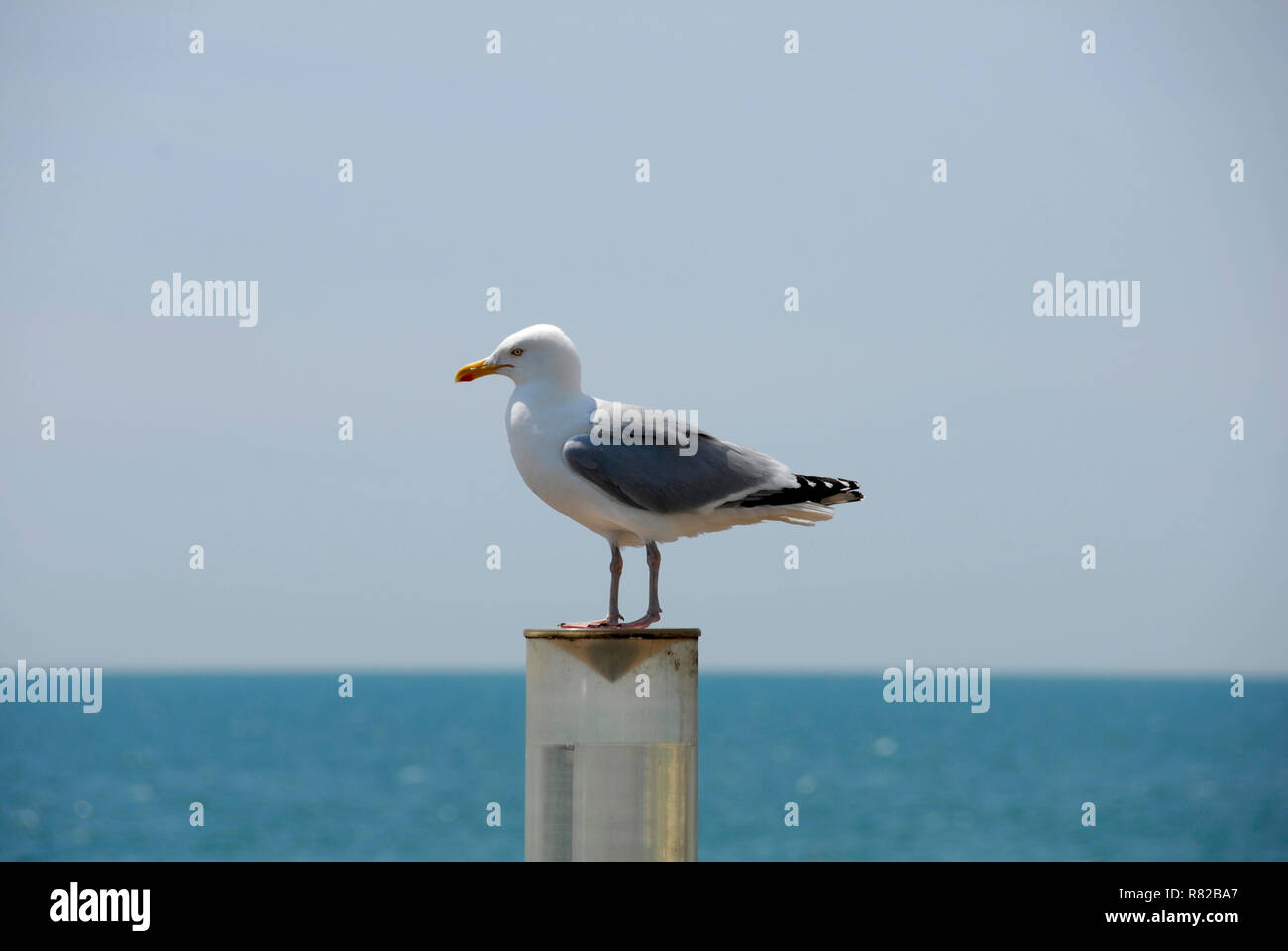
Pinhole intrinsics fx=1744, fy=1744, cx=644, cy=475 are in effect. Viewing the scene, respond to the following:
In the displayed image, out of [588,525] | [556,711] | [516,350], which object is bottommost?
[556,711]

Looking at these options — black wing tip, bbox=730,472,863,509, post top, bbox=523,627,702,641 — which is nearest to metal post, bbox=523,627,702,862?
post top, bbox=523,627,702,641

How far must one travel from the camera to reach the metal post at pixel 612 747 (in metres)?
9.72

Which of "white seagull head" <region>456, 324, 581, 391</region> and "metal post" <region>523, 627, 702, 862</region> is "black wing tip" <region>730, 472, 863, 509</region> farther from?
"metal post" <region>523, 627, 702, 862</region>

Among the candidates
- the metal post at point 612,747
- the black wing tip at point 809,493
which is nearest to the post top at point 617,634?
the metal post at point 612,747

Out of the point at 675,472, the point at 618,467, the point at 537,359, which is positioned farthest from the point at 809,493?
the point at 537,359

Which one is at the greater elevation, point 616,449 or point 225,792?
point 616,449

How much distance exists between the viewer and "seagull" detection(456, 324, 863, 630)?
1146cm

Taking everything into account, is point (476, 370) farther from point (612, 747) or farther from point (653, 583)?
point (612, 747)

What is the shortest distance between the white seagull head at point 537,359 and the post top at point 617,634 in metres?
2.22

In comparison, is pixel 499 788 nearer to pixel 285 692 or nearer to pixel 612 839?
Result: pixel 612 839

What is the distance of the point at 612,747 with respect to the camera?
9.75 metres
